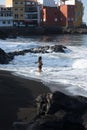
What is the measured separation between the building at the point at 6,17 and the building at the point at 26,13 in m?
1.06

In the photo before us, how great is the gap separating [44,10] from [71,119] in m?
77.2

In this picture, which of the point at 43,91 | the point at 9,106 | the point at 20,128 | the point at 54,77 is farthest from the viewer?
the point at 54,77

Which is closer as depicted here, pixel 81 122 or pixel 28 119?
pixel 81 122

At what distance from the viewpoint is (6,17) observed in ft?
270

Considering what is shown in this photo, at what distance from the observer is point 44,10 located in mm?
85250

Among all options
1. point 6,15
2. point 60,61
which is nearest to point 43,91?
point 60,61

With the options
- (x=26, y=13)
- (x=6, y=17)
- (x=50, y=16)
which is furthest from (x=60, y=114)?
(x=50, y=16)

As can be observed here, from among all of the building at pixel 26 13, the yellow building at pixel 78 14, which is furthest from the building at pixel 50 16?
the yellow building at pixel 78 14

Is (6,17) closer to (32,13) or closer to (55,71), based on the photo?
(32,13)

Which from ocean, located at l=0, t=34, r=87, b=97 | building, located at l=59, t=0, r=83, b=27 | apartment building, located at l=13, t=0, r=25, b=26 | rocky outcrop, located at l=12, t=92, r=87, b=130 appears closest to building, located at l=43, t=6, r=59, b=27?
building, located at l=59, t=0, r=83, b=27

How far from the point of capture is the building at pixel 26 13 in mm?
82812

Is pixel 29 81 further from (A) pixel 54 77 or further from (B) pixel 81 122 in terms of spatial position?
(B) pixel 81 122

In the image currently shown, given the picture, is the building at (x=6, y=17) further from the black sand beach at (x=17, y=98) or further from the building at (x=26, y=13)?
the black sand beach at (x=17, y=98)

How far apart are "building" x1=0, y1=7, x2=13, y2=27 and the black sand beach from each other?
65348 mm
